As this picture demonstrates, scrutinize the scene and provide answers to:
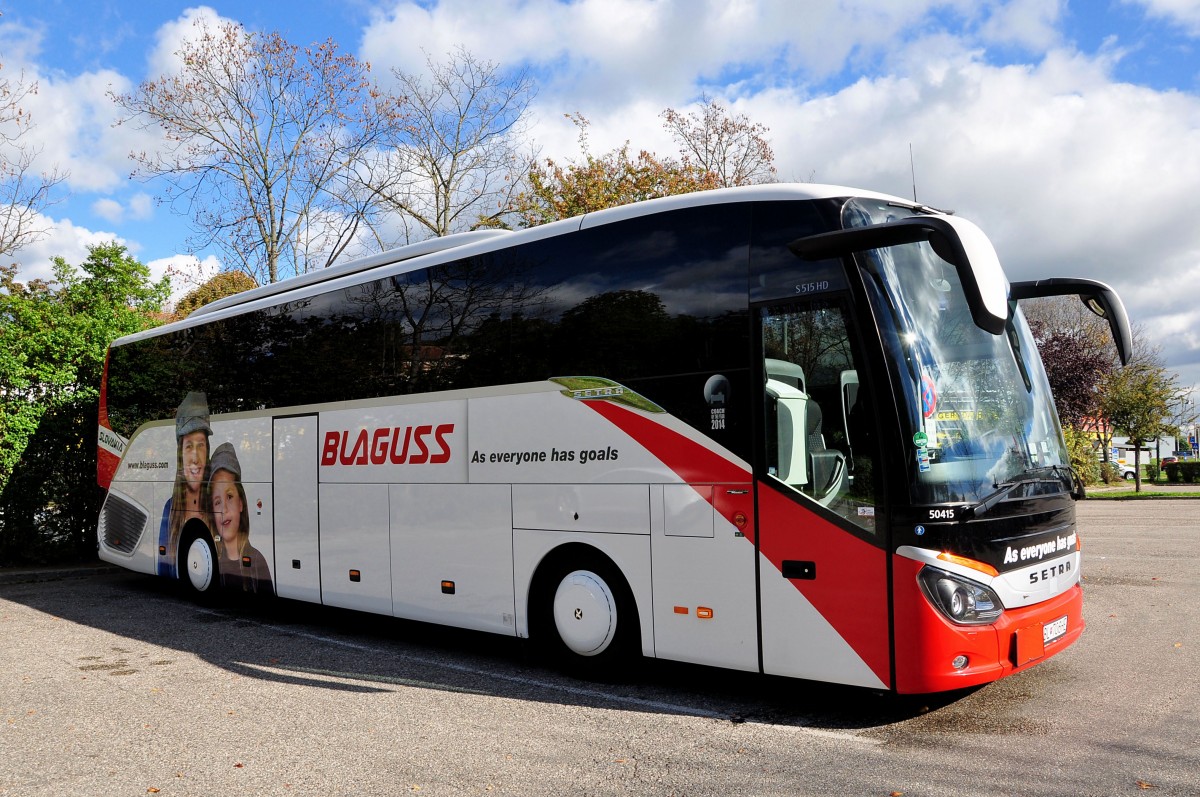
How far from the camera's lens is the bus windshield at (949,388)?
5.55m

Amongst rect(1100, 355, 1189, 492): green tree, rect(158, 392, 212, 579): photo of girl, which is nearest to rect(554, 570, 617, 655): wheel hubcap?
rect(158, 392, 212, 579): photo of girl

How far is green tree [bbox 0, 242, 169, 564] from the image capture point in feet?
47.5

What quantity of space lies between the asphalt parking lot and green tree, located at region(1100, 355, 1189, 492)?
111 ft

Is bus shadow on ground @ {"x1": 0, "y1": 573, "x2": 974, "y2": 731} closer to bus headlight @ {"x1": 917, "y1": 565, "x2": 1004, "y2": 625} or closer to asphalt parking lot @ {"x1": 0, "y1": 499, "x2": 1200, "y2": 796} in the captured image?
asphalt parking lot @ {"x1": 0, "y1": 499, "x2": 1200, "y2": 796}

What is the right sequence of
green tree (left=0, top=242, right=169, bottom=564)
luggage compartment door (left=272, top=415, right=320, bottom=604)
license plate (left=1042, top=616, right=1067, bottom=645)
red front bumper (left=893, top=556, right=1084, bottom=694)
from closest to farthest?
red front bumper (left=893, top=556, right=1084, bottom=694) < license plate (left=1042, top=616, right=1067, bottom=645) < luggage compartment door (left=272, top=415, right=320, bottom=604) < green tree (left=0, top=242, right=169, bottom=564)

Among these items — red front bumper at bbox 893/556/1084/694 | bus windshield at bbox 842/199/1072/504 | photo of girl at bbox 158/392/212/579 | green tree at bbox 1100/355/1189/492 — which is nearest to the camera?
red front bumper at bbox 893/556/1084/694

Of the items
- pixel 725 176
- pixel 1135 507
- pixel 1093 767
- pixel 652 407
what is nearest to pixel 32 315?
pixel 652 407

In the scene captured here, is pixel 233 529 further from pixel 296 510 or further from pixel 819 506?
pixel 819 506

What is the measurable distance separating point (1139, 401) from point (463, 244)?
3812cm

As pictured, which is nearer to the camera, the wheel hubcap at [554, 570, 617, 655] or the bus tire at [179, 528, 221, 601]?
the wheel hubcap at [554, 570, 617, 655]

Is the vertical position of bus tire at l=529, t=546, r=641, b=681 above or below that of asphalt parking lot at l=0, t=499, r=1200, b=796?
above

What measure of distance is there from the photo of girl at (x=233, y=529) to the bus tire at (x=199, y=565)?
0.80 feet

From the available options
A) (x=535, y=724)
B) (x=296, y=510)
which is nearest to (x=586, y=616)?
(x=535, y=724)

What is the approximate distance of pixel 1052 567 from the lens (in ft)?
20.1
